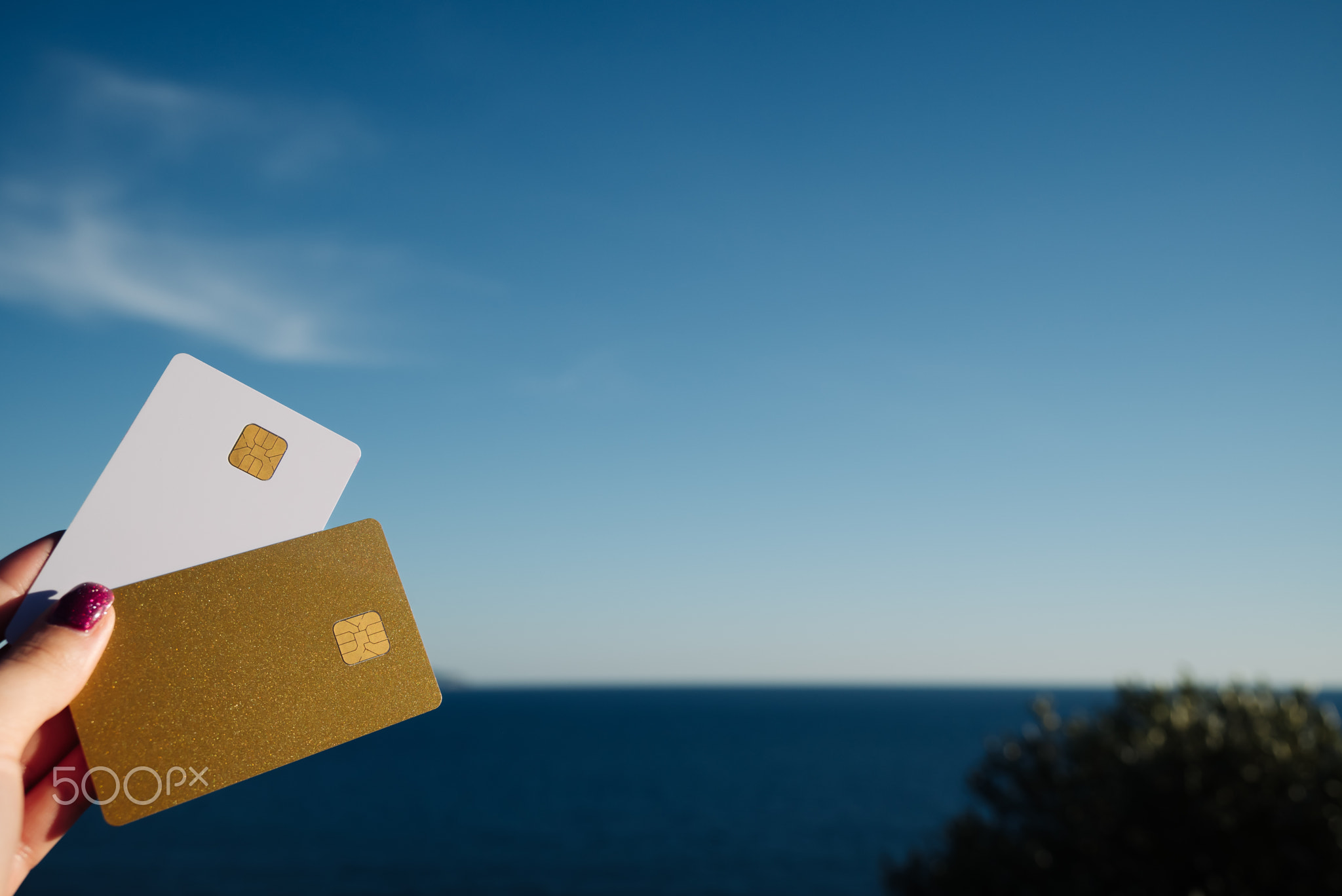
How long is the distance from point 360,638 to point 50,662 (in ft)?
2.90

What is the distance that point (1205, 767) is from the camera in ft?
27.0

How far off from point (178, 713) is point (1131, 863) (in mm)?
10285

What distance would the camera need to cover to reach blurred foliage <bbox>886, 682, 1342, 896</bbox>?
7637 mm

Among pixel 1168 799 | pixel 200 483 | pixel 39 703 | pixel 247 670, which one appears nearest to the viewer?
pixel 39 703

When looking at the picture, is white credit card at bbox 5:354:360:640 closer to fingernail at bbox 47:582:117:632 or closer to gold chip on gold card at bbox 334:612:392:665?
fingernail at bbox 47:582:117:632

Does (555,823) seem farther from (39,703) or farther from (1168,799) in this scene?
(39,703)

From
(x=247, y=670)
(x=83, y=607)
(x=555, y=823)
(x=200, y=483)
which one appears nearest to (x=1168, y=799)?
(x=247, y=670)

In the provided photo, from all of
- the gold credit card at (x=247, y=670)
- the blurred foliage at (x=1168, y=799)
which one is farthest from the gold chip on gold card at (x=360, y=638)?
the blurred foliage at (x=1168, y=799)

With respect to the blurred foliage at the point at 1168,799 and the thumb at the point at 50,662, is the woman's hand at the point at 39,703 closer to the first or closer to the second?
the thumb at the point at 50,662

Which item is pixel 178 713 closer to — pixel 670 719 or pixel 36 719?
pixel 36 719

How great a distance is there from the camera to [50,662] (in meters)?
2.25

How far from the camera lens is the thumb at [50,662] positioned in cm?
218

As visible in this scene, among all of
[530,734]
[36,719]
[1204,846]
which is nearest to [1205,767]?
[1204,846]

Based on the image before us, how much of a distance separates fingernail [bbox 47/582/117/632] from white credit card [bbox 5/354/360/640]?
0.13m
